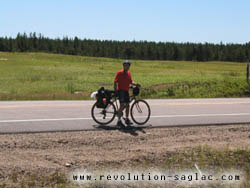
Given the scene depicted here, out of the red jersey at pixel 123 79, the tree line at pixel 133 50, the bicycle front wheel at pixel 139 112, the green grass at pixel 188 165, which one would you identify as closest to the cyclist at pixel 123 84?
the red jersey at pixel 123 79

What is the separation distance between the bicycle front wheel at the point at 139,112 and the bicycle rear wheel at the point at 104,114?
22.5 inches

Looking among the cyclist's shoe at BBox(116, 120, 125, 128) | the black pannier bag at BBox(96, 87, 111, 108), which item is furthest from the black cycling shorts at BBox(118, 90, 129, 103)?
the cyclist's shoe at BBox(116, 120, 125, 128)

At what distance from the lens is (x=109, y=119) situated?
36.0 feet

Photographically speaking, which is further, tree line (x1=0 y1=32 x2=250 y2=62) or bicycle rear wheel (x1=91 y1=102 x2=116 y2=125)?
tree line (x1=0 y1=32 x2=250 y2=62)

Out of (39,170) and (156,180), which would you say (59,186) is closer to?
(39,170)

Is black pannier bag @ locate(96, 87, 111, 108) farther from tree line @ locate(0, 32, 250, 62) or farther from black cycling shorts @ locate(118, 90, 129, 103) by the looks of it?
tree line @ locate(0, 32, 250, 62)

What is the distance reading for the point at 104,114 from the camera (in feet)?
36.1

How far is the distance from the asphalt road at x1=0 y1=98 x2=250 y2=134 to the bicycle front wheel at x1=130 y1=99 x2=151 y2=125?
0.23 meters

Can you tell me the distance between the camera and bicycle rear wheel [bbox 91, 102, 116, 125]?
11.0 metres

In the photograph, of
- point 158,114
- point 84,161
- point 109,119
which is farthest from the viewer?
point 158,114

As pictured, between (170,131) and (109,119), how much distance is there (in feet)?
6.45

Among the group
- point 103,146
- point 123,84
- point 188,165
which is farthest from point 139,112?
point 188,165

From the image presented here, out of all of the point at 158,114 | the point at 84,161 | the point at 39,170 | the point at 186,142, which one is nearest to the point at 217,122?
the point at 158,114

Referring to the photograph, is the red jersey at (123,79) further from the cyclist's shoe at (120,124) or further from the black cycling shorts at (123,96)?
the cyclist's shoe at (120,124)
